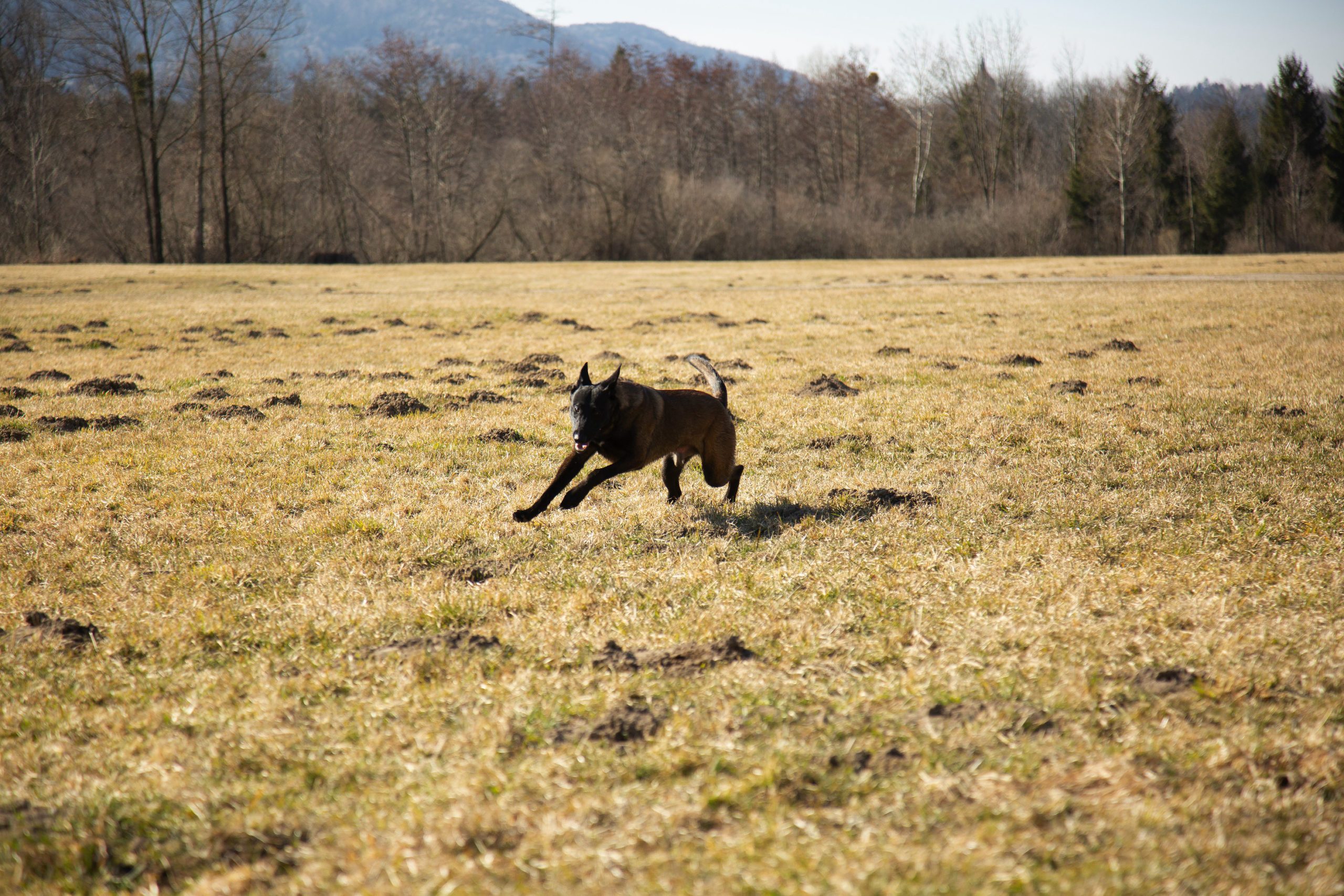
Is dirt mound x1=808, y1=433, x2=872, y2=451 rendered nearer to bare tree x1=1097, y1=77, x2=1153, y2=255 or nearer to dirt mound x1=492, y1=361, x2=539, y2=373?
dirt mound x1=492, y1=361, x2=539, y2=373

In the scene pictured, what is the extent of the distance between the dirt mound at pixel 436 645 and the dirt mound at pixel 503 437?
3957 mm

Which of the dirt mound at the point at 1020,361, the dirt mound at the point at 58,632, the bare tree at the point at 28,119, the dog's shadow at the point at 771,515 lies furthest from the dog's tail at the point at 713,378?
the bare tree at the point at 28,119

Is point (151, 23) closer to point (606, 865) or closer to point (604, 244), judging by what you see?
point (604, 244)

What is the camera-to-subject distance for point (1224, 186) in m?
51.7

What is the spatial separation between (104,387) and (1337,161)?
60.5 m

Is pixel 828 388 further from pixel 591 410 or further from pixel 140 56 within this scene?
pixel 140 56

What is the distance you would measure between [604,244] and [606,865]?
45524mm

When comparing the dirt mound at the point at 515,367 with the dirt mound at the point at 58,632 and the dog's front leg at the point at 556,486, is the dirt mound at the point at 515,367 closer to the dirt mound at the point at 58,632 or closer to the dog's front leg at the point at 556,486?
the dog's front leg at the point at 556,486

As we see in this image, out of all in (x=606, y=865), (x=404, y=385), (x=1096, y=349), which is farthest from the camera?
(x=1096, y=349)

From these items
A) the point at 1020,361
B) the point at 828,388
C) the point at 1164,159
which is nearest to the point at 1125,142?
the point at 1164,159

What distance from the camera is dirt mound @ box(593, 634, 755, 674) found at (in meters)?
3.56

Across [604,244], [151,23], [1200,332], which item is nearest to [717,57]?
[604,244]

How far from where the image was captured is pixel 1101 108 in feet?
173

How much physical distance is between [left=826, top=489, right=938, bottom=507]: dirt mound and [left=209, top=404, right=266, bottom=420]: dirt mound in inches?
228
